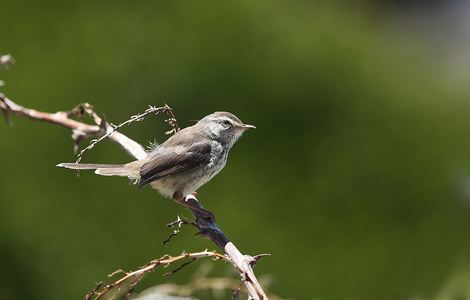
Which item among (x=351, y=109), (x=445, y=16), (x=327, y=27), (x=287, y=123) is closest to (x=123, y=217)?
(x=287, y=123)

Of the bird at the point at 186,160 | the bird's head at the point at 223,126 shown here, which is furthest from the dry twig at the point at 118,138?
the bird's head at the point at 223,126

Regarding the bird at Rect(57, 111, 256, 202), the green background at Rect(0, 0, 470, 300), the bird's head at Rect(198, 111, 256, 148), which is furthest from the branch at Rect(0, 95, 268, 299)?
the green background at Rect(0, 0, 470, 300)

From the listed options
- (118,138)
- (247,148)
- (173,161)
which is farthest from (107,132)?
(247,148)

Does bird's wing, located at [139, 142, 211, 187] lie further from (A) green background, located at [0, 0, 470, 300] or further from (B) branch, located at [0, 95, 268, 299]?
(A) green background, located at [0, 0, 470, 300]

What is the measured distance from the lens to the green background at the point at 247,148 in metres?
5.43

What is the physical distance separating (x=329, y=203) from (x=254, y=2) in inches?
76.6

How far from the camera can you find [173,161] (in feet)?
13.1

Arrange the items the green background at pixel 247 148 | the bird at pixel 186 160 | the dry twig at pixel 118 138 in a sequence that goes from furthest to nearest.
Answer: the green background at pixel 247 148 < the bird at pixel 186 160 < the dry twig at pixel 118 138

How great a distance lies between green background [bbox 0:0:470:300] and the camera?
5426mm

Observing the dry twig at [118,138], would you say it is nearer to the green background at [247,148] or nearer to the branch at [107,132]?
the branch at [107,132]

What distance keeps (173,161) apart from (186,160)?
0.07 metres

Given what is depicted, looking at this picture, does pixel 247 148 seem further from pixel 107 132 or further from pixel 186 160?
pixel 107 132

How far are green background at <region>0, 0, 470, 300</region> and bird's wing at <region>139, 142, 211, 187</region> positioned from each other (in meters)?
1.18

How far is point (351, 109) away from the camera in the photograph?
630 cm
